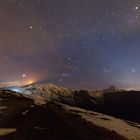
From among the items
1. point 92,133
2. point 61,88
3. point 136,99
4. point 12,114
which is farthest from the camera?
point 61,88

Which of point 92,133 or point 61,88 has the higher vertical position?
point 61,88

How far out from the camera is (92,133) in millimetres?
18750

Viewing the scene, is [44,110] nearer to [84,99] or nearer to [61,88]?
[84,99]

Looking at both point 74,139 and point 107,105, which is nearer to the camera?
point 74,139

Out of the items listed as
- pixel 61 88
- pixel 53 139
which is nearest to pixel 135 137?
pixel 53 139

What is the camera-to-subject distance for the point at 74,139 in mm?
17344

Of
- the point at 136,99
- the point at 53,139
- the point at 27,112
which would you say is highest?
the point at 136,99

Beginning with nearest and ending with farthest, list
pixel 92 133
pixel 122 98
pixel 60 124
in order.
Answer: pixel 92 133
pixel 60 124
pixel 122 98

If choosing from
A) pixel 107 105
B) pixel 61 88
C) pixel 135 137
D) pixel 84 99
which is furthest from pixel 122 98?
pixel 135 137

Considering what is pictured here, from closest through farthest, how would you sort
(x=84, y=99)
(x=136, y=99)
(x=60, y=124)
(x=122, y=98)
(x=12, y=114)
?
(x=60, y=124) < (x=12, y=114) < (x=136, y=99) < (x=122, y=98) < (x=84, y=99)

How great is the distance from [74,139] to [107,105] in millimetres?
70758

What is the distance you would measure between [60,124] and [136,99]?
214 feet

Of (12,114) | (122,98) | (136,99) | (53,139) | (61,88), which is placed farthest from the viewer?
(61,88)

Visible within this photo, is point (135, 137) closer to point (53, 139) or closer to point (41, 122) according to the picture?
point (53, 139)
